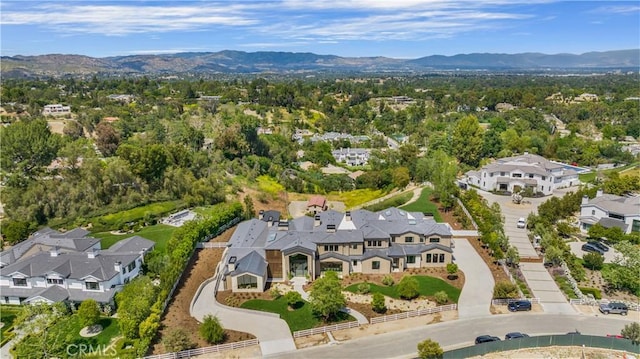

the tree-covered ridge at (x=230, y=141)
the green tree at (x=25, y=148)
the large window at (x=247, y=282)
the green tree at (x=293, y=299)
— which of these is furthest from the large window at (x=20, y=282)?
the green tree at (x=25, y=148)

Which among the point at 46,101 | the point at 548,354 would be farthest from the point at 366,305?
the point at 46,101

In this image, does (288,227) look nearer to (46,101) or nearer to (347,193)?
(347,193)

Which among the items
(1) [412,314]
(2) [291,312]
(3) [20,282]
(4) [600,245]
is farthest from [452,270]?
(3) [20,282]

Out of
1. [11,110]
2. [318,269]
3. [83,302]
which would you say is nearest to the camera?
[83,302]

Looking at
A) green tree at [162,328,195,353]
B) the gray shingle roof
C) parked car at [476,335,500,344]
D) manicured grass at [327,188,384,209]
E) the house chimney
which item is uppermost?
the house chimney

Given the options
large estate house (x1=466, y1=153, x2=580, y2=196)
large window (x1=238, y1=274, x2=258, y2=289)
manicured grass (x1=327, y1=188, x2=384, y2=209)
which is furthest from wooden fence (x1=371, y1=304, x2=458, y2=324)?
large estate house (x1=466, y1=153, x2=580, y2=196)

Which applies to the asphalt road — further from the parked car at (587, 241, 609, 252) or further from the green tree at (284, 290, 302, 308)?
the parked car at (587, 241, 609, 252)
